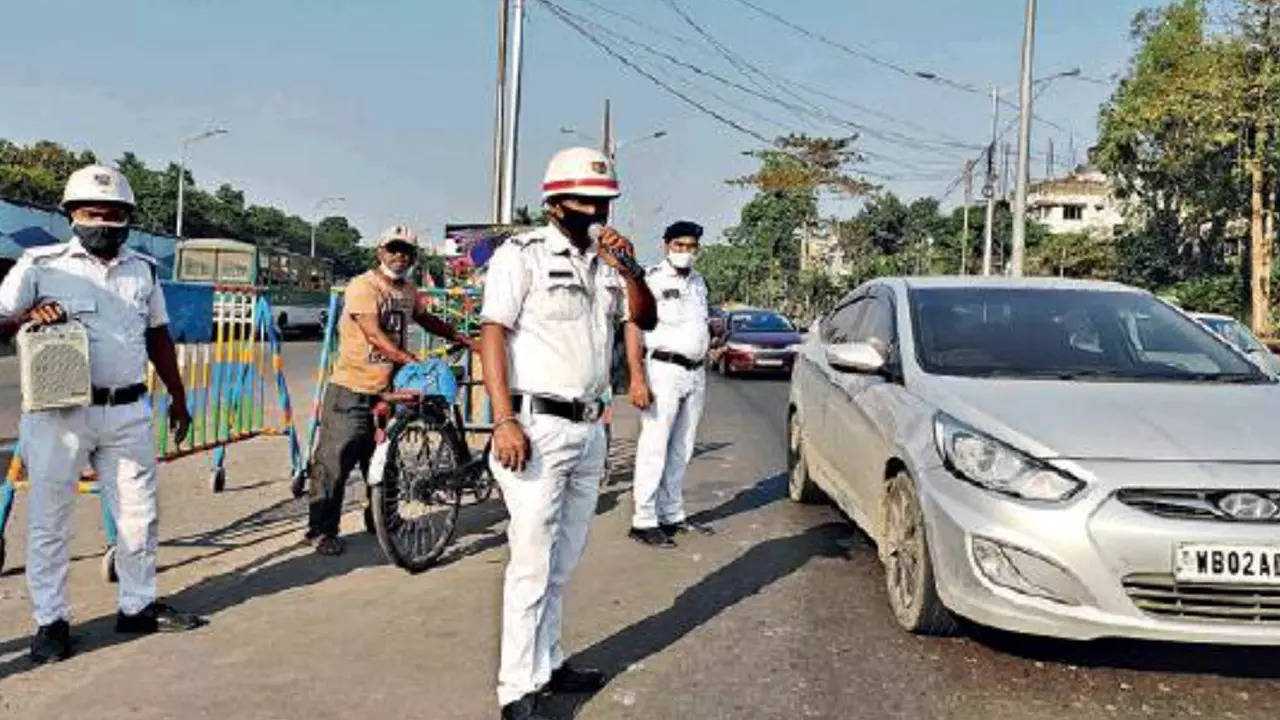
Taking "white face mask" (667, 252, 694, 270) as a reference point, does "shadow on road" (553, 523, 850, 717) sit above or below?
below

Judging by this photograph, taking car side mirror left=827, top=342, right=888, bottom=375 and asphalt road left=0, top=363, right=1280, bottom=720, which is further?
car side mirror left=827, top=342, right=888, bottom=375

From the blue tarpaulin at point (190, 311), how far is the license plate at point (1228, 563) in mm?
5540

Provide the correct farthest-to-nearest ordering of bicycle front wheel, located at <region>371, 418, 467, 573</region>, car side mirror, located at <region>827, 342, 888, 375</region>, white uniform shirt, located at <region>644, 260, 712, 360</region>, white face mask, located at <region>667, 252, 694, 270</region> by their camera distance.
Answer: white face mask, located at <region>667, 252, 694, 270</region> < white uniform shirt, located at <region>644, 260, 712, 360</region> < bicycle front wheel, located at <region>371, 418, 467, 573</region> < car side mirror, located at <region>827, 342, 888, 375</region>

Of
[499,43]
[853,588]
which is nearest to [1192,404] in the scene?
[853,588]

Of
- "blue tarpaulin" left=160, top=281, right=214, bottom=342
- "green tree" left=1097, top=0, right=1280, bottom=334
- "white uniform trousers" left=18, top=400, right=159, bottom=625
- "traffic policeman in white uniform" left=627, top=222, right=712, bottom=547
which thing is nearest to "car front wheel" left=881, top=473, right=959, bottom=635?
"traffic policeman in white uniform" left=627, top=222, right=712, bottom=547

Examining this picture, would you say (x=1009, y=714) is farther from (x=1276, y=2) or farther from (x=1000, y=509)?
(x=1276, y=2)

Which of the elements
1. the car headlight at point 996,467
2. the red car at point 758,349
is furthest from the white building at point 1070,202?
the car headlight at point 996,467

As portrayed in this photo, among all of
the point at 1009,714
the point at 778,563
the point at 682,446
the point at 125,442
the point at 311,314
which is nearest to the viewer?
the point at 1009,714

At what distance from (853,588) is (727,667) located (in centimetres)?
142

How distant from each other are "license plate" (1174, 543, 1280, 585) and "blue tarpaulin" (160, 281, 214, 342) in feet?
18.2

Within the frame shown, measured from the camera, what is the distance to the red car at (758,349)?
21438 mm

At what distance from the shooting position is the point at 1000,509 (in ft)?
13.4

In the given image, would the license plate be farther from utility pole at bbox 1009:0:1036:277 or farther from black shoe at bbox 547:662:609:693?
utility pole at bbox 1009:0:1036:277

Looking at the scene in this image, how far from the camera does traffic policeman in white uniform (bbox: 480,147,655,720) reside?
144 inches
